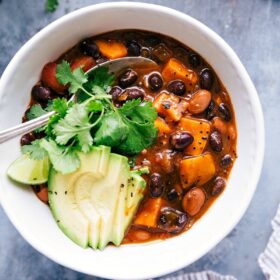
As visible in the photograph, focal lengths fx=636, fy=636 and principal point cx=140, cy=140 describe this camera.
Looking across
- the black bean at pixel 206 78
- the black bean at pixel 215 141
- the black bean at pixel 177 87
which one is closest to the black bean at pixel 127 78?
the black bean at pixel 177 87

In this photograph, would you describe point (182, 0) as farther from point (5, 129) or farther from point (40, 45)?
point (5, 129)

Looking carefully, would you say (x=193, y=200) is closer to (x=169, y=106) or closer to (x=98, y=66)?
(x=169, y=106)

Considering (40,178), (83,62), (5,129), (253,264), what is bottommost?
(253,264)

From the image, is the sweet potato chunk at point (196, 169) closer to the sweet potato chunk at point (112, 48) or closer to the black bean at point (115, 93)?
the black bean at point (115, 93)

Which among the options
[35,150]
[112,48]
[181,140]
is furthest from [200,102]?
[35,150]

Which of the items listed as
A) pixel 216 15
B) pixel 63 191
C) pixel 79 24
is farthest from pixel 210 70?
pixel 63 191

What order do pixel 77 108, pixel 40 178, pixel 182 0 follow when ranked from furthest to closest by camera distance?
pixel 182 0 < pixel 40 178 < pixel 77 108

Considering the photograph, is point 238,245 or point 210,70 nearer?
point 210,70

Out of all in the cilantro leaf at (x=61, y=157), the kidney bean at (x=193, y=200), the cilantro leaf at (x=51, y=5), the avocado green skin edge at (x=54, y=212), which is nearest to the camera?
the cilantro leaf at (x=61, y=157)
